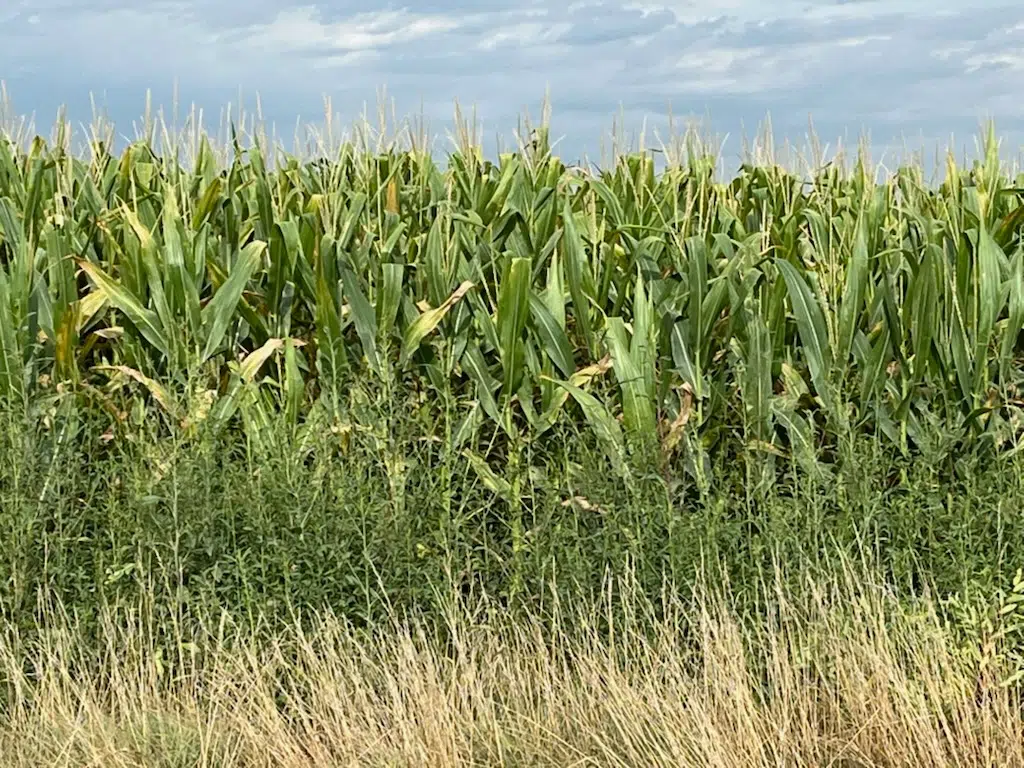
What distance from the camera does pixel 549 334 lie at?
499cm

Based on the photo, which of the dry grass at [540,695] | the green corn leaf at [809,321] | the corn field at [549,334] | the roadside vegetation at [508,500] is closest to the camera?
the dry grass at [540,695]

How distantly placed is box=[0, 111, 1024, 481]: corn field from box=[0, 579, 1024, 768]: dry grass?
738 millimetres

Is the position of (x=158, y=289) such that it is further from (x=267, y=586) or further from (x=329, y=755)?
(x=329, y=755)

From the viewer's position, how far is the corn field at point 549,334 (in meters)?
4.78

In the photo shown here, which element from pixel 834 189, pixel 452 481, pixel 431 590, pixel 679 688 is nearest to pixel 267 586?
pixel 431 590

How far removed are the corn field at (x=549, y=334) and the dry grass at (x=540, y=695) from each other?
0.74 metres

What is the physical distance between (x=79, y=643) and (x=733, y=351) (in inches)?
102

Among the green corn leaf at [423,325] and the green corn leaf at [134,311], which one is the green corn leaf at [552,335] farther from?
the green corn leaf at [134,311]

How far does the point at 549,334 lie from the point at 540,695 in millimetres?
1593

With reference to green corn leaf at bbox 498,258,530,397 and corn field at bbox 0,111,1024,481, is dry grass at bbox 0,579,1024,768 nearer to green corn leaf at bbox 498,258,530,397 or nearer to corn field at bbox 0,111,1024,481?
corn field at bbox 0,111,1024,481

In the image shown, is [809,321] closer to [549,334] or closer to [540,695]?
[549,334]

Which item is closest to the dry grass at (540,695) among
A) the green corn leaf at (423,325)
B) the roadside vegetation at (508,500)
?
the roadside vegetation at (508,500)

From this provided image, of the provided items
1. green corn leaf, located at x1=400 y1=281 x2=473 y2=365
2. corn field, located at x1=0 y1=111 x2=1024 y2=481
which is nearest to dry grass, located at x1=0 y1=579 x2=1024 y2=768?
corn field, located at x1=0 y1=111 x2=1024 y2=481

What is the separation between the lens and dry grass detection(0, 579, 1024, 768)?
138 inches
